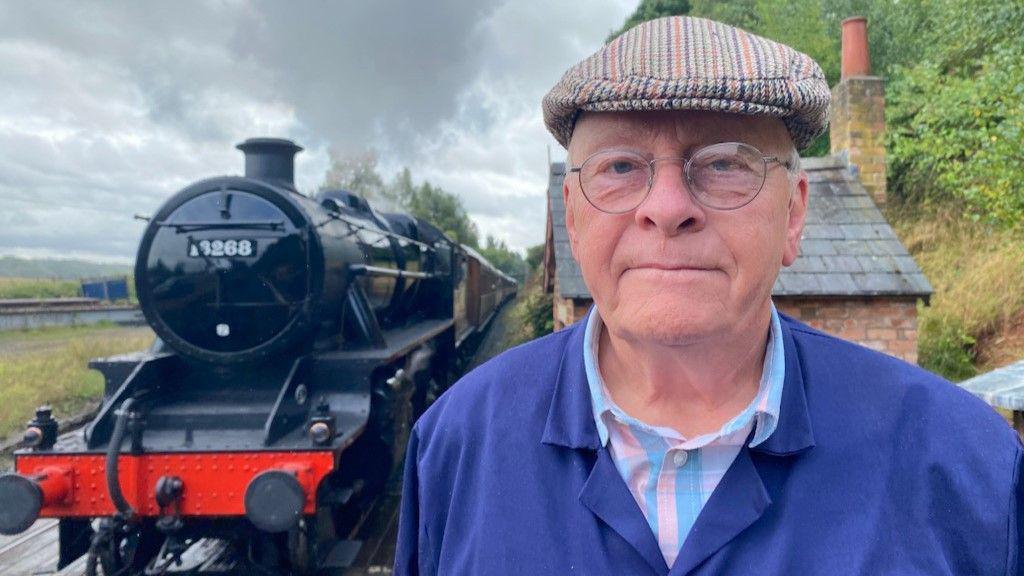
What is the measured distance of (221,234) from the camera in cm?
464

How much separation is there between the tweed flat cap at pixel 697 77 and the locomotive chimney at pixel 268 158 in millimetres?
4346

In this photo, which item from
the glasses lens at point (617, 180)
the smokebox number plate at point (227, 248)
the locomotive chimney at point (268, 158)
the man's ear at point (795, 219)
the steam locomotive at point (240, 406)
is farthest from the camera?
the locomotive chimney at point (268, 158)

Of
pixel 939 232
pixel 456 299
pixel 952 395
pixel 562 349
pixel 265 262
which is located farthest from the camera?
pixel 939 232

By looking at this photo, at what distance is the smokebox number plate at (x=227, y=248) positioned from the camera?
4621mm

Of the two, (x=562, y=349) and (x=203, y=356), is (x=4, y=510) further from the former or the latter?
(x=562, y=349)

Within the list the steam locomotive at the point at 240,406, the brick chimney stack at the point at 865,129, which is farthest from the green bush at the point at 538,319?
the brick chimney stack at the point at 865,129

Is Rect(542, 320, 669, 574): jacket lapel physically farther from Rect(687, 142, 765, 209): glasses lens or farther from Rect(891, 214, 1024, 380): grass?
Rect(891, 214, 1024, 380): grass

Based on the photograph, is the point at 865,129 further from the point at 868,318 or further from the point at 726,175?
the point at 726,175

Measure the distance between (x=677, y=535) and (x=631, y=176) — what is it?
2.11 feet

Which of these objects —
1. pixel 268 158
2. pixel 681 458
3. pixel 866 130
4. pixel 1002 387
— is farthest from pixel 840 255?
pixel 681 458

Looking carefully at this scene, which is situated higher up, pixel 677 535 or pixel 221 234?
pixel 221 234

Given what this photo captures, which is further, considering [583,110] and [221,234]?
[221,234]

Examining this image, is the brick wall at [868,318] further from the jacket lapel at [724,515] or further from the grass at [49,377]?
the grass at [49,377]

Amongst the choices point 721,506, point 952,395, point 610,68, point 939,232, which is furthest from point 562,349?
point 939,232
